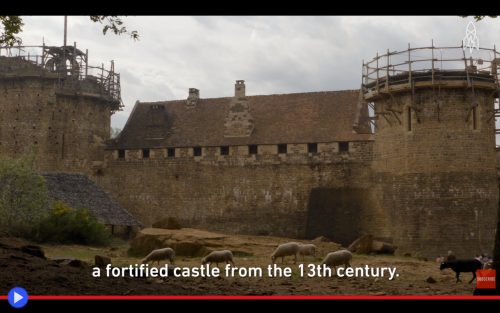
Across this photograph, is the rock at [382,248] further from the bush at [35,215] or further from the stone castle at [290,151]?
the bush at [35,215]

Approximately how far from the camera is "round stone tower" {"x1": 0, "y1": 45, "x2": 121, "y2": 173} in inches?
1620

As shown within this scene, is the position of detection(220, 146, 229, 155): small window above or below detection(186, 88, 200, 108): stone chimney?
below

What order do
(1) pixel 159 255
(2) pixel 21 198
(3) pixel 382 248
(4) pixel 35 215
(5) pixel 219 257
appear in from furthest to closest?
(2) pixel 21 198, (3) pixel 382 248, (4) pixel 35 215, (1) pixel 159 255, (5) pixel 219 257

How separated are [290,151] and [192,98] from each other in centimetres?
875

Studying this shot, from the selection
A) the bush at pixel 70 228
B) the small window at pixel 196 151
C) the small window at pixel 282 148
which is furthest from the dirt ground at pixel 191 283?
the small window at pixel 196 151

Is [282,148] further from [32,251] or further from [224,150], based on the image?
[32,251]

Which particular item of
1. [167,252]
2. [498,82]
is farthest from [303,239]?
[167,252]

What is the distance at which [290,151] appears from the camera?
37438mm

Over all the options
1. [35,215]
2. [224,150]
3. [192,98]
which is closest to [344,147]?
[224,150]

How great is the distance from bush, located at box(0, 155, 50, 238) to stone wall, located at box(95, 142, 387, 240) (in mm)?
9232

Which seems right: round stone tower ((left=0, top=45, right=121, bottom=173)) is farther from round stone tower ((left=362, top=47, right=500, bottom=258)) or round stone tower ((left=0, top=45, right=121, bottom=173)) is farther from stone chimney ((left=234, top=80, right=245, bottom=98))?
round stone tower ((left=362, top=47, right=500, bottom=258))

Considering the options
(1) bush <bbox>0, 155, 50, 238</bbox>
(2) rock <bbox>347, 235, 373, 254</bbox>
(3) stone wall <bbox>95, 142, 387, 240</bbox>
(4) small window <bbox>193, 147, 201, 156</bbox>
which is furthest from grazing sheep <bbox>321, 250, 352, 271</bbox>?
(4) small window <bbox>193, 147, 201, 156</bbox>

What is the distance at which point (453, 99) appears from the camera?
32156 millimetres
